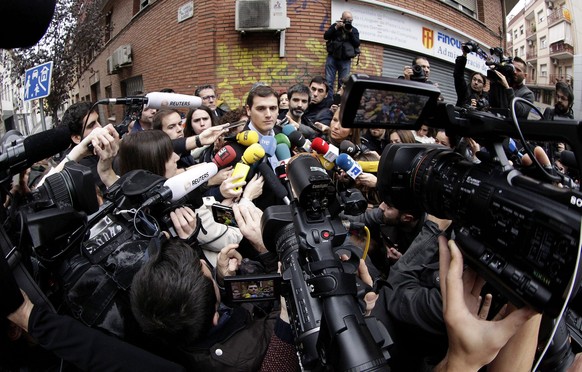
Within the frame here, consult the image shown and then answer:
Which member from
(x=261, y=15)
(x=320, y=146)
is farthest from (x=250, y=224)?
(x=261, y=15)

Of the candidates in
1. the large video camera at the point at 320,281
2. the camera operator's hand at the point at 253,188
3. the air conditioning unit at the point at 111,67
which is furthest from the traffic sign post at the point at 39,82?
the air conditioning unit at the point at 111,67

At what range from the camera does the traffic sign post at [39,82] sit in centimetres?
543

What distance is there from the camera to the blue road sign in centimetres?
543

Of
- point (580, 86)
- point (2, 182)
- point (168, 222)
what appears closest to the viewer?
point (2, 182)

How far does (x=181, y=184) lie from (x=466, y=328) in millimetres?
1168

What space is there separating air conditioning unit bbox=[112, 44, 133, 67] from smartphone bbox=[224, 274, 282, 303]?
1129cm

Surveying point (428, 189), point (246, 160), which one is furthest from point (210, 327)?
point (246, 160)

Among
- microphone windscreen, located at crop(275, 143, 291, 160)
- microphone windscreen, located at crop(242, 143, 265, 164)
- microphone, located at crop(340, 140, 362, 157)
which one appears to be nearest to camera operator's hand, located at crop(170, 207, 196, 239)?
microphone windscreen, located at crop(242, 143, 265, 164)

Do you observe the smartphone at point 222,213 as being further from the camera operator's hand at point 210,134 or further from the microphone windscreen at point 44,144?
the camera operator's hand at point 210,134

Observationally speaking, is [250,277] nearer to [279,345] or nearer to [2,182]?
[279,345]

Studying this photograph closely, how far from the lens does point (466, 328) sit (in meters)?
0.91

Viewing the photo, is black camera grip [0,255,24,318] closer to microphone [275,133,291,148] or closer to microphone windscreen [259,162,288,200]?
microphone windscreen [259,162,288,200]

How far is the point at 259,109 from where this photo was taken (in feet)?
9.66

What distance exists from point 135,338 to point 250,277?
506mm
